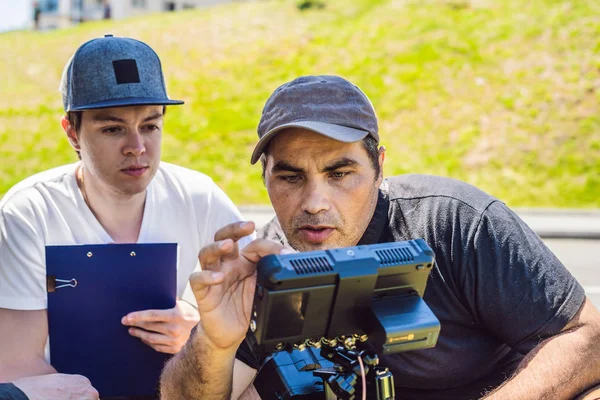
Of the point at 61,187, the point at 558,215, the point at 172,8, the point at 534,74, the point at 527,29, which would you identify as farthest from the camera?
the point at 172,8

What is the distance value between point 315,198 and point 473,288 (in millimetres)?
585

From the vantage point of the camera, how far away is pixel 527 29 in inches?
703

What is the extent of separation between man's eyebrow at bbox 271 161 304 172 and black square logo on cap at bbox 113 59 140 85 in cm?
96

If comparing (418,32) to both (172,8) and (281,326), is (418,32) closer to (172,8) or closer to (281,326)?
(281,326)

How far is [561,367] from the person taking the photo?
7.05ft

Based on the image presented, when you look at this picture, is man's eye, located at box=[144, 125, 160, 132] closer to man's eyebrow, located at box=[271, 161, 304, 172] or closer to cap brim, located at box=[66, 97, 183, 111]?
cap brim, located at box=[66, 97, 183, 111]

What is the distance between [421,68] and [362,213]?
15.7 meters

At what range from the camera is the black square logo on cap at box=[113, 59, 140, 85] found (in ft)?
10.2

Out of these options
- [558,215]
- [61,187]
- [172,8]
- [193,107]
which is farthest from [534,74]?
[172,8]

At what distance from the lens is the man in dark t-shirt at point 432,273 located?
7.01 ft

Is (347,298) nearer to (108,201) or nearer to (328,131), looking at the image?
(328,131)

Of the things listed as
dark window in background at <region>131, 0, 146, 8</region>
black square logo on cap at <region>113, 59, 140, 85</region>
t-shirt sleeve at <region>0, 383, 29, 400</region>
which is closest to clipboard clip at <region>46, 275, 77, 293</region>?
t-shirt sleeve at <region>0, 383, 29, 400</region>

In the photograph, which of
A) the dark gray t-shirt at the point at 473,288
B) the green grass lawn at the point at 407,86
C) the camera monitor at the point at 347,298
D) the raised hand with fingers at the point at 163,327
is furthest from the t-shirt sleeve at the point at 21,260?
the green grass lawn at the point at 407,86

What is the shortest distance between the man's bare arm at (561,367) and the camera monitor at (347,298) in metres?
0.61
